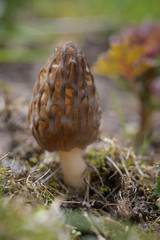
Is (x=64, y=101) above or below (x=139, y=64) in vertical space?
below

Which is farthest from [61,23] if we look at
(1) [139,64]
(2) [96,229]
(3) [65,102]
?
(2) [96,229]

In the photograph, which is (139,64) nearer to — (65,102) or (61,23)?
(65,102)

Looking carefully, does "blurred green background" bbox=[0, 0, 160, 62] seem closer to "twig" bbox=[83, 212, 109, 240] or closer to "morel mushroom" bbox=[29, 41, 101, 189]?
"morel mushroom" bbox=[29, 41, 101, 189]

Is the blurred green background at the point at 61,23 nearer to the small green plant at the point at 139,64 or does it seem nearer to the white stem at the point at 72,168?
the small green plant at the point at 139,64

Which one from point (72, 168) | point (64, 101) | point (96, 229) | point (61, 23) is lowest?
point (96, 229)

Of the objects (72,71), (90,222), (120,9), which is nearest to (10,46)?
(120,9)

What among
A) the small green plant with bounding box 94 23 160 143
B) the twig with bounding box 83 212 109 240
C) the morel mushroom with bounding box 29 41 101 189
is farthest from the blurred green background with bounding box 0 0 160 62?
the twig with bounding box 83 212 109 240
